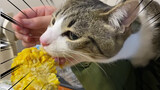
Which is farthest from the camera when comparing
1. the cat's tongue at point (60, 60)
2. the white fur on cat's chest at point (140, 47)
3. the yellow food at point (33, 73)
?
the white fur on cat's chest at point (140, 47)

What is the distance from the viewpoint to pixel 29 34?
0.58m

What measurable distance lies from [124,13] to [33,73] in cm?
27

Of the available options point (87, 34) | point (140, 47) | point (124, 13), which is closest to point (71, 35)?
point (87, 34)

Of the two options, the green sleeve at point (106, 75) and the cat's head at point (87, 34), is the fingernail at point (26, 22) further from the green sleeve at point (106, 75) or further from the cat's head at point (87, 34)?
the green sleeve at point (106, 75)

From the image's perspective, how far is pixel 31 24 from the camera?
0.52 m

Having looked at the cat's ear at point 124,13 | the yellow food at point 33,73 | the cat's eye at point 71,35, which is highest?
the cat's ear at point 124,13

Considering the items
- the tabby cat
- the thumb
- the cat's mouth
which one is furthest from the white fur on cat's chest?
the thumb

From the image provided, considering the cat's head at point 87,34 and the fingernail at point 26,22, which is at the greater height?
the fingernail at point 26,22

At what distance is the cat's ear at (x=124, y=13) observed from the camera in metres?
→ 0.36

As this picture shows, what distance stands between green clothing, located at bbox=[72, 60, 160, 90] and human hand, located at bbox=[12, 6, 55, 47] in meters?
0.21

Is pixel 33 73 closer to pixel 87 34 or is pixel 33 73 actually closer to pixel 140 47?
pixel 87 34

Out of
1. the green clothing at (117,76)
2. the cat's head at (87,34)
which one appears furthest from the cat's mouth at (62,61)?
the green clothing at (117,76)

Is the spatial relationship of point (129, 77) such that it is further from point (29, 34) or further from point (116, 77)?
point (29, 34)

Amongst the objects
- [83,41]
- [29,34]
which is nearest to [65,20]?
[83,41]
